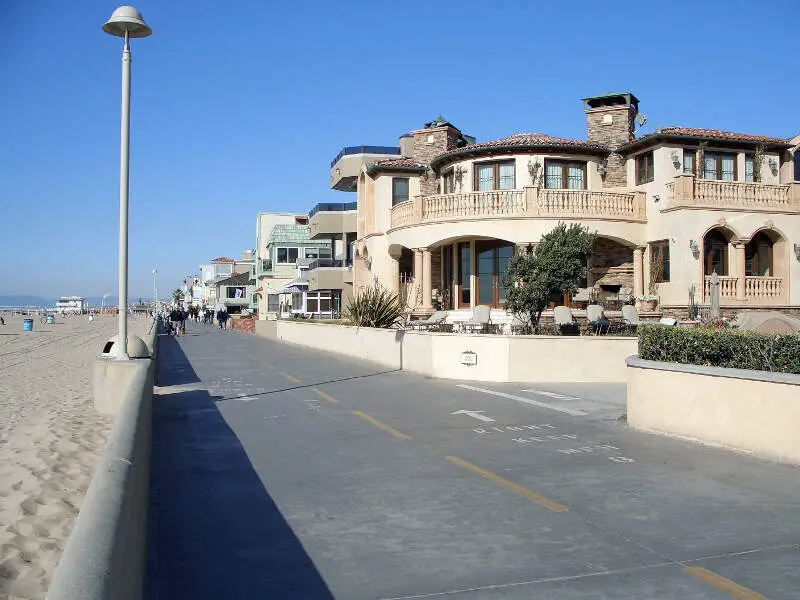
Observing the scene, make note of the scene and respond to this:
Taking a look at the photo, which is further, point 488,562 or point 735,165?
point 735,165

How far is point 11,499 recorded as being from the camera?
727 centimetres

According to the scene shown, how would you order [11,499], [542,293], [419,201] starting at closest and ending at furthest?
[11,499], [542,293], [419,201]

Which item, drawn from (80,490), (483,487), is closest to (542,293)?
(483,487)

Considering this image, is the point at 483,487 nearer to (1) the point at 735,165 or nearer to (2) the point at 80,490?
(2) the point at 80,490

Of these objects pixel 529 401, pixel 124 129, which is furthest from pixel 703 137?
pixel 124 129

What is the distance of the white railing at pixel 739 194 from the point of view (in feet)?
85.6

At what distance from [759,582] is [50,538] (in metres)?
5.31

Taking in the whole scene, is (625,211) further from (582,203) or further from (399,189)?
(399,189)

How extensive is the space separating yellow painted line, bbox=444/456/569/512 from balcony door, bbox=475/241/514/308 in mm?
20002

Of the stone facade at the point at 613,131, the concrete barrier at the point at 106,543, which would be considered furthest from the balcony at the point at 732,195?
the concrete barrier at the point at 106,543

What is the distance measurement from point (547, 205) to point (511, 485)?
65.5ft

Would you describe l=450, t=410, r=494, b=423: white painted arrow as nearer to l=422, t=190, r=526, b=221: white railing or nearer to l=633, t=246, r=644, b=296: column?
l=422, t=190, r=526, b=221: white railing

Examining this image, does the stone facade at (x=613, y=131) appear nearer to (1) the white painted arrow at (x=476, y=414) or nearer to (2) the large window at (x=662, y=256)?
(2) the large window at (x=662, y=256)

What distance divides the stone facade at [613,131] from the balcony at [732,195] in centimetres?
305
